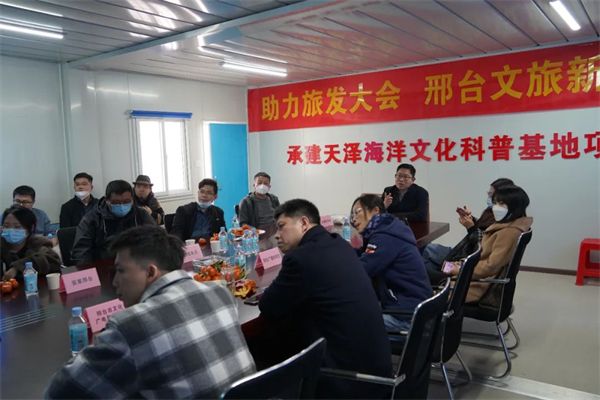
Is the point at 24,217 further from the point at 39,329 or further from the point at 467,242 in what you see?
the point at 467,242

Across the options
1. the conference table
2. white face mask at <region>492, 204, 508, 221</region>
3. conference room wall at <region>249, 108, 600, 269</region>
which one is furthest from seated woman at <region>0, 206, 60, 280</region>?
conference room wall at <region>249, 108, 600, 269</region>

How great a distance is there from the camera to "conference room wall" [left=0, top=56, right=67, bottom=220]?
4.87m

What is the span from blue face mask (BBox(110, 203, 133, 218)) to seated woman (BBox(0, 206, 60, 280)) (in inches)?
18.5

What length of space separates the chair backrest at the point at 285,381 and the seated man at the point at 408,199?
342cm

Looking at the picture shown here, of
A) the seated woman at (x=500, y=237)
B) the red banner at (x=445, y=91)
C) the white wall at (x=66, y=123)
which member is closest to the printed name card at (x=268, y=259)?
the seated woman at (x=500, y=237)

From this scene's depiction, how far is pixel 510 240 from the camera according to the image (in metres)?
2.85

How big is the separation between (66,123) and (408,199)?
395cm

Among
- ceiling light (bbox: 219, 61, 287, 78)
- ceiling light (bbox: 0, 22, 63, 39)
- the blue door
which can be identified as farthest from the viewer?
the blue door

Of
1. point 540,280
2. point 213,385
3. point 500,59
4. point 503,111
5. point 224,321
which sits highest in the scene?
point 500,59

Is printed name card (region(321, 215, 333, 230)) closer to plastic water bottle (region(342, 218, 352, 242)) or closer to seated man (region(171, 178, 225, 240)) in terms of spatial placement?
plastic water bottle (region(342, 218, 352, 242))

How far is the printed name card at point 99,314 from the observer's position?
1.76 m

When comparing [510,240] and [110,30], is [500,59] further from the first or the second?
[110,30]

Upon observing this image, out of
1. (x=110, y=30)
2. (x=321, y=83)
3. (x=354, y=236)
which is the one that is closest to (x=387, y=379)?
(x=354, y=236)

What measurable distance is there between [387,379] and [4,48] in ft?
15.8
